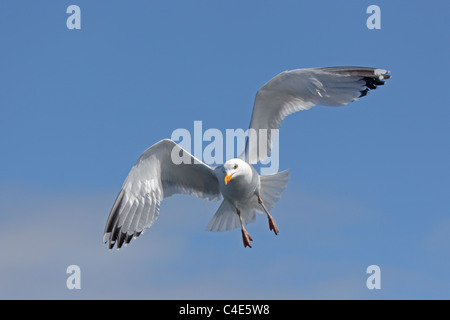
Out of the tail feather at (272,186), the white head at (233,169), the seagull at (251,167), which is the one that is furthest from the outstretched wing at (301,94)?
the white head at (233,169)

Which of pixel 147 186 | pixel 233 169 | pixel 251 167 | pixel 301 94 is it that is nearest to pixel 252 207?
pixel 251 167

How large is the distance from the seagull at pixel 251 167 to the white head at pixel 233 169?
0.24m

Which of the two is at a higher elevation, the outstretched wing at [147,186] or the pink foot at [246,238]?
the outstretched wing at [147,186]

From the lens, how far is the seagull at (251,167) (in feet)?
33.3

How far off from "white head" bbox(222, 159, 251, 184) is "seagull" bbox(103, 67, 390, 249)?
0.24 metres

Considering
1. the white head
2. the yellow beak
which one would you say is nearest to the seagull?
the white head

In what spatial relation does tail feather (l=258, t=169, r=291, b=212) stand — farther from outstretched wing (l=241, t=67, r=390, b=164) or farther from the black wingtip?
the black wingtip

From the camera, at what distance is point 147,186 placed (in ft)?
33.9

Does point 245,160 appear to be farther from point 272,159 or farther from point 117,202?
point 117,202

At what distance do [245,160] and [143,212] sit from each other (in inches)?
57.4

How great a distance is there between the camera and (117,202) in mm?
10289

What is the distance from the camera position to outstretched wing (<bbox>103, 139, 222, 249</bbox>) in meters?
10.2

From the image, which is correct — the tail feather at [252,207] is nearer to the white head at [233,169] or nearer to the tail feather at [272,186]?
the tail feather at [272,186]

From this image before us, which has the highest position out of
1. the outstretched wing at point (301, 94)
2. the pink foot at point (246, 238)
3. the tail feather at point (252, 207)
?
the outstretched wing at point (301, 94)
